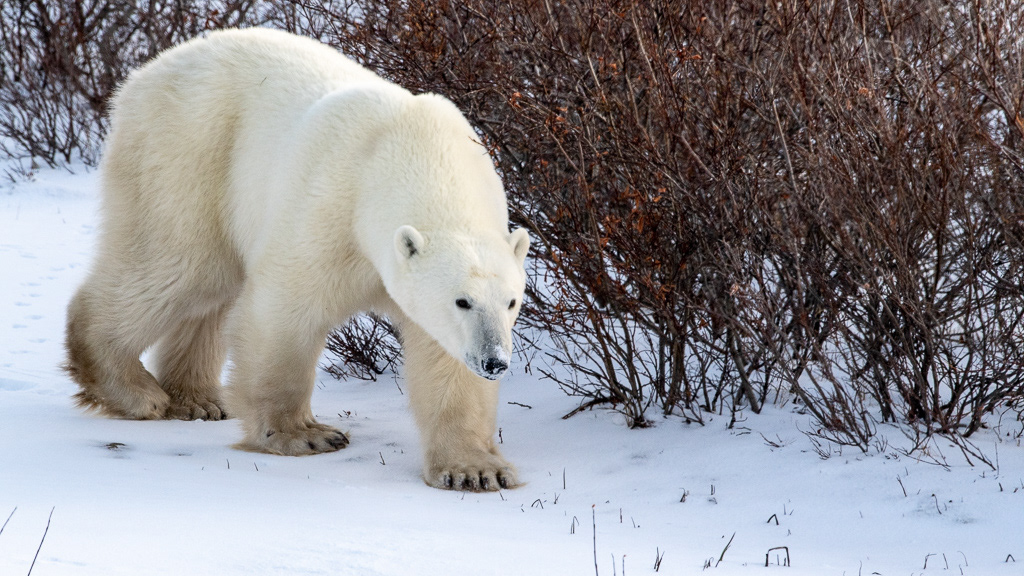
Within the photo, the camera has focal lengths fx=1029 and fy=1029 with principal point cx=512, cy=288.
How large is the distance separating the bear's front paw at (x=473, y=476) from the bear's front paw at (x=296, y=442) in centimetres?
51

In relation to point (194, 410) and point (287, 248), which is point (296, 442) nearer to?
point (287, 248)

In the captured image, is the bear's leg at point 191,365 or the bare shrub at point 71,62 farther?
the bare shrub at point 71,62

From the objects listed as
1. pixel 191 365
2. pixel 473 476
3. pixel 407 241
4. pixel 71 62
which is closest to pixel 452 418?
pixel 473 476

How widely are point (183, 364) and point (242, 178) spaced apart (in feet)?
3.47

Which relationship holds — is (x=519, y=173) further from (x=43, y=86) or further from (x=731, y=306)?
(x=43, y=86)

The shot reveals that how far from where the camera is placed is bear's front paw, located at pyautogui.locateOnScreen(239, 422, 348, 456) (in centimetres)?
362

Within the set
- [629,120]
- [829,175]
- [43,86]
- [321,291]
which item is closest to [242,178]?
[321,291]

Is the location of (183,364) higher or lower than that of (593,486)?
higher

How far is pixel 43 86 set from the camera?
386 inches

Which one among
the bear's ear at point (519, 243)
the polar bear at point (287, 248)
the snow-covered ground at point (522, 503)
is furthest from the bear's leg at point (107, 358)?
the bear's ear at point (519, 243)

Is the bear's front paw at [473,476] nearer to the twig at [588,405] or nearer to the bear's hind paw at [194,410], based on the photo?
the twig at [588,405]

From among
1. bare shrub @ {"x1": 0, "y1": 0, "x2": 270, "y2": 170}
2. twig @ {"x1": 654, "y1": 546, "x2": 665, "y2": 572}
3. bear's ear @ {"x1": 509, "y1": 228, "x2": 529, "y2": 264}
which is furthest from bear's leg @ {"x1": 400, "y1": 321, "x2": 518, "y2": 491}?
bare shrub @ {"x1": 0, "y1": 0, "x2": 270, "y2": 170}

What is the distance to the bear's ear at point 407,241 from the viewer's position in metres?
3.04

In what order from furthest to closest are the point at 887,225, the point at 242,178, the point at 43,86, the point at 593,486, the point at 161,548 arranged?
1. the point at 43,86
2. the point at 242,178
3. the point at 593,486
4. the point at 887,225
5. the point at 161,548
